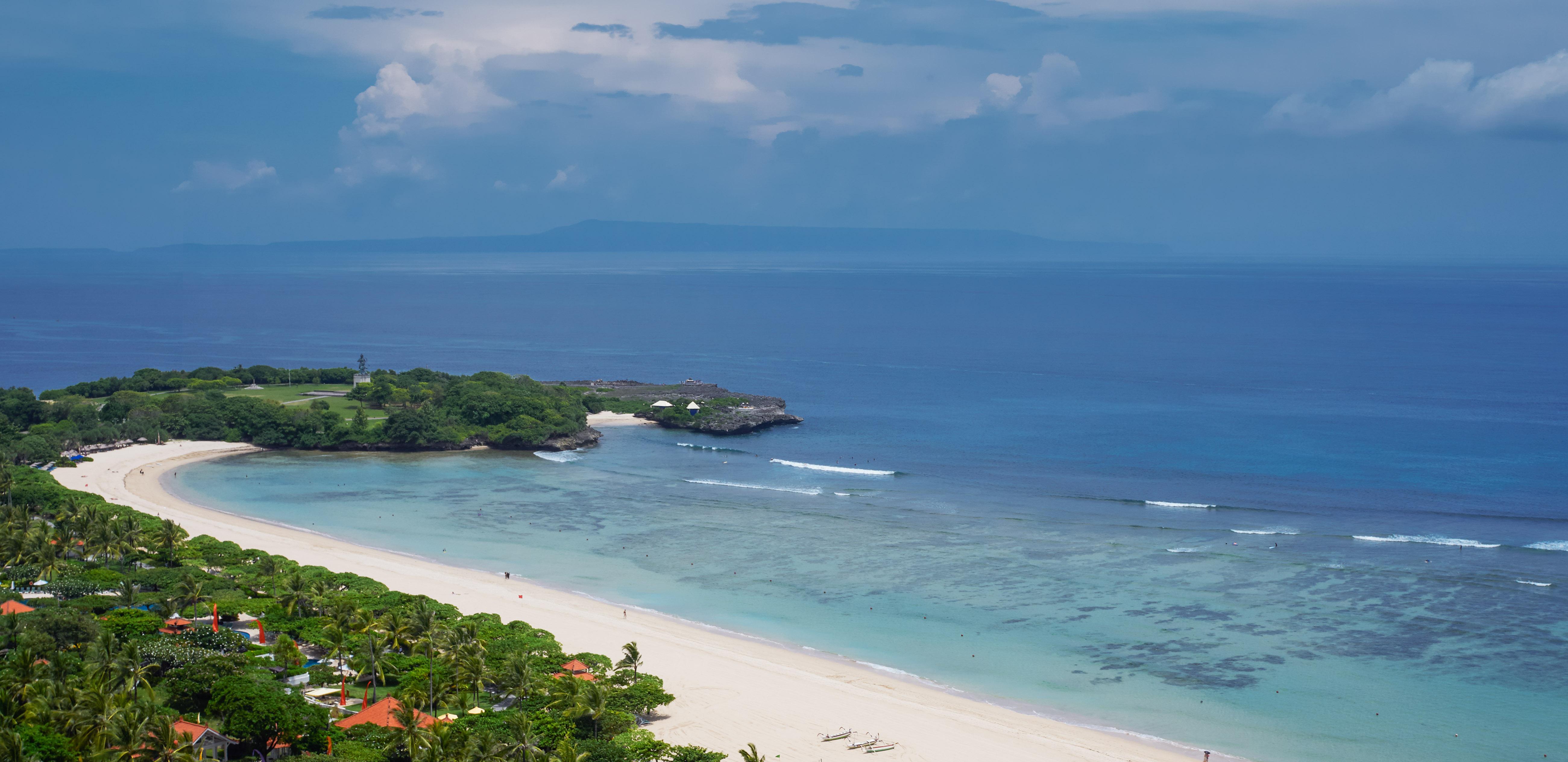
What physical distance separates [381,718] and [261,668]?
20.4 ft

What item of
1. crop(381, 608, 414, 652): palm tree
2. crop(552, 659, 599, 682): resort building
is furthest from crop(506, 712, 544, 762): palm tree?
crop(381, 608, 414, 652): palm tree

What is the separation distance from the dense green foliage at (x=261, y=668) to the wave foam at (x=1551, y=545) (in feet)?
143

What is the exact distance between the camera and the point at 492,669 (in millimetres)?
35812

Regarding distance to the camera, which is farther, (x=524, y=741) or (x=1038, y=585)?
(x=1038, y=585)

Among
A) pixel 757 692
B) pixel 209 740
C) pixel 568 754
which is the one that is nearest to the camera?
pixel 568 754

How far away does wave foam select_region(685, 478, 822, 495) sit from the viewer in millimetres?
66250

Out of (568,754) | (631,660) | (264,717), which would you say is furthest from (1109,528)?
(264,717)

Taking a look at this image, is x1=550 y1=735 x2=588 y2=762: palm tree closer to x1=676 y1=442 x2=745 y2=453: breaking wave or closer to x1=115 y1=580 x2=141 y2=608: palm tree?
x1=115 y1=580 x2=141 y2=608: palm tree

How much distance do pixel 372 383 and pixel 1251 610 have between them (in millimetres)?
73288

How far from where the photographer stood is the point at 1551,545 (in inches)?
2111

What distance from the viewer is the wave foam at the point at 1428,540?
53781mm

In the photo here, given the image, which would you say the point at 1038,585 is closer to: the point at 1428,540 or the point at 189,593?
the point at 1428,540

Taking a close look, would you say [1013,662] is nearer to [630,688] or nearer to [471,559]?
[630,688]

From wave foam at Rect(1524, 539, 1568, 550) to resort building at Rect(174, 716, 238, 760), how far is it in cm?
5585
